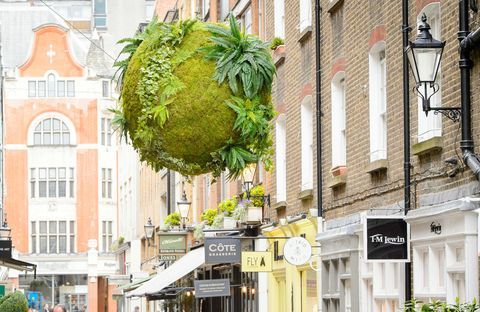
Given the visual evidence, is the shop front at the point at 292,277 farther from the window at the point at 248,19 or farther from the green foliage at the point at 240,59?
the green foliage at the point at 240,59

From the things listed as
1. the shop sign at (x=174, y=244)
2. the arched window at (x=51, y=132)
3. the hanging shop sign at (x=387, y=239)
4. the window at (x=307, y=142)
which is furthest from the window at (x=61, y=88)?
the hanging shop sign at (x=387, y=239)

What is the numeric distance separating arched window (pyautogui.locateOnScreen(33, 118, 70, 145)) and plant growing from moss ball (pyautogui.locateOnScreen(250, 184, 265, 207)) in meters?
54.0

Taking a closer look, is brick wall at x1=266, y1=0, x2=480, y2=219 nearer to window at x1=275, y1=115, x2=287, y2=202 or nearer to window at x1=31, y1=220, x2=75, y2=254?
window at x1=275, y1=115, x2=287, y2=202

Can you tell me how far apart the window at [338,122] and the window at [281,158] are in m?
4.55

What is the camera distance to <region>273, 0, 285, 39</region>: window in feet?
78.0

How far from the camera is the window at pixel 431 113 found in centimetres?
1312

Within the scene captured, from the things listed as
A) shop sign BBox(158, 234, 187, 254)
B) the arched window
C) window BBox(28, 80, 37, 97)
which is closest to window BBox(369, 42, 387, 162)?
shop sign BBox(158, 234, 187, 254)

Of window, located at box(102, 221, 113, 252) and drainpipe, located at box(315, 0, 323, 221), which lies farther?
window, located at box(102, 221, 113, 252)

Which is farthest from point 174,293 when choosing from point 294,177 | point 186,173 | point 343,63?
point 186,173

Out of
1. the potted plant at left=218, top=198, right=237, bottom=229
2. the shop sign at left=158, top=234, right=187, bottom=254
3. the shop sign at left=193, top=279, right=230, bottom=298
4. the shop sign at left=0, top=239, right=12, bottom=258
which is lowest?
the shop sign at left=193, top=279, right=230, bottom=298

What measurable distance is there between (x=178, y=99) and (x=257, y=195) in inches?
724

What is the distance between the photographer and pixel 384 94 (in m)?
15.9

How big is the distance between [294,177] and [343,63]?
4.48 m

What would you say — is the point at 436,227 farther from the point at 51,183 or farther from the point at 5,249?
the point at 51,183
